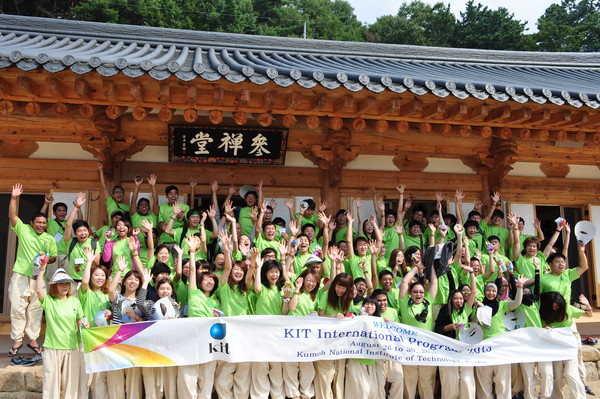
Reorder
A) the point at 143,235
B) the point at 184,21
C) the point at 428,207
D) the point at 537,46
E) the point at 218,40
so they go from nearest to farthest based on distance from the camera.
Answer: the point at 143,235 → the point at 428,207 → the point at 218,40 → the point at 184,21 → the point at 537,46

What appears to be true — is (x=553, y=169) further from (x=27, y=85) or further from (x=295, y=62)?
(x=27, y=85)

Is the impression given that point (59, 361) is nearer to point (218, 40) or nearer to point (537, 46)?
point (218, 40)

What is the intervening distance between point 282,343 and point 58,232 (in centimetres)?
356

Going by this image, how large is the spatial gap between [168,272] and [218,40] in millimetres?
5759

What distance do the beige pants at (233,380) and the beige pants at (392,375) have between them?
4.93 ft

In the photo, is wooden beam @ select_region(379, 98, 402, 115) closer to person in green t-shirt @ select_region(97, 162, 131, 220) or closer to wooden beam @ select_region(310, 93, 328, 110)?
wooden beam @ select_region(310, 93, 328, 110)

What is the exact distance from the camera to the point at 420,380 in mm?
6102

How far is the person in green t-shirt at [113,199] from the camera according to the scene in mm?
Answer: 7059

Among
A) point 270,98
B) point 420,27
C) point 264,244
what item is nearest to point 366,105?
point 270,98

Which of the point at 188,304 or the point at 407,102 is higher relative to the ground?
the point at 407,102

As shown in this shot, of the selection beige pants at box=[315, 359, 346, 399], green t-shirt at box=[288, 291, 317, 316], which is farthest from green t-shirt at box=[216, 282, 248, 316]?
beige pants at box=[315, 359, 346, 399]

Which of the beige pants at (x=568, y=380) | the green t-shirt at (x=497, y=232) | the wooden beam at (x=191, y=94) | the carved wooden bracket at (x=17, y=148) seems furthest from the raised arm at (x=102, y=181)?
the beige pants at (x=568, y=380)

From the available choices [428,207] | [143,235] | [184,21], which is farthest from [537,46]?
[143,235]

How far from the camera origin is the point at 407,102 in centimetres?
627
